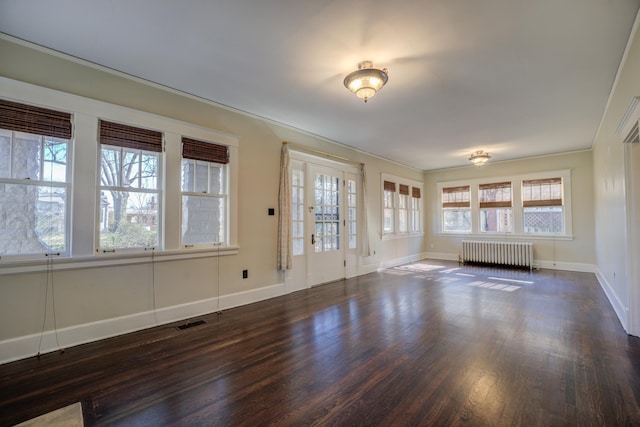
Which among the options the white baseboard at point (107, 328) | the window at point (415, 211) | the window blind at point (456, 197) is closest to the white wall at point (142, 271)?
the white baseboard at point (107, 328)

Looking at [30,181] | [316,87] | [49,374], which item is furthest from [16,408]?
[316,87]

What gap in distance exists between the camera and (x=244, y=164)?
4184 millimetres

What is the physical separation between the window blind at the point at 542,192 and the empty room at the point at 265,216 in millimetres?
2062

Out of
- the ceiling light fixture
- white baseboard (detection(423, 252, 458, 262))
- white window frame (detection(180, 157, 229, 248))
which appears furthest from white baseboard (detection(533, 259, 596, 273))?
white window frame (detection(180, 157, 229, 248))

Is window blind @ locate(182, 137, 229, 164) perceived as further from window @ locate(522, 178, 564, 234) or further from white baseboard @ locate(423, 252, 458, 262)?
window @ locate(522, 178, 564, 234)

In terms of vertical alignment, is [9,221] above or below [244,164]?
below

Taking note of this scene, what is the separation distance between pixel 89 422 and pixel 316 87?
354 cm

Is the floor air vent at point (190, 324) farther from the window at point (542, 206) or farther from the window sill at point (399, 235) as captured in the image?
the window at point (542, 206)

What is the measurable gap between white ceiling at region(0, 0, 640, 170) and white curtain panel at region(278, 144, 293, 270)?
0.77 meters

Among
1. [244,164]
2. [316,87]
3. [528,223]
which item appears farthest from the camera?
[528,223]

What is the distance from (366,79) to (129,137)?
2.67m

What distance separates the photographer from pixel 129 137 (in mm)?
3146

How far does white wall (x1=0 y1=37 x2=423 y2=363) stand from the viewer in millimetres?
2576

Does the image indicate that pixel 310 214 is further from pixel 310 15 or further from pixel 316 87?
pixel 310 15
